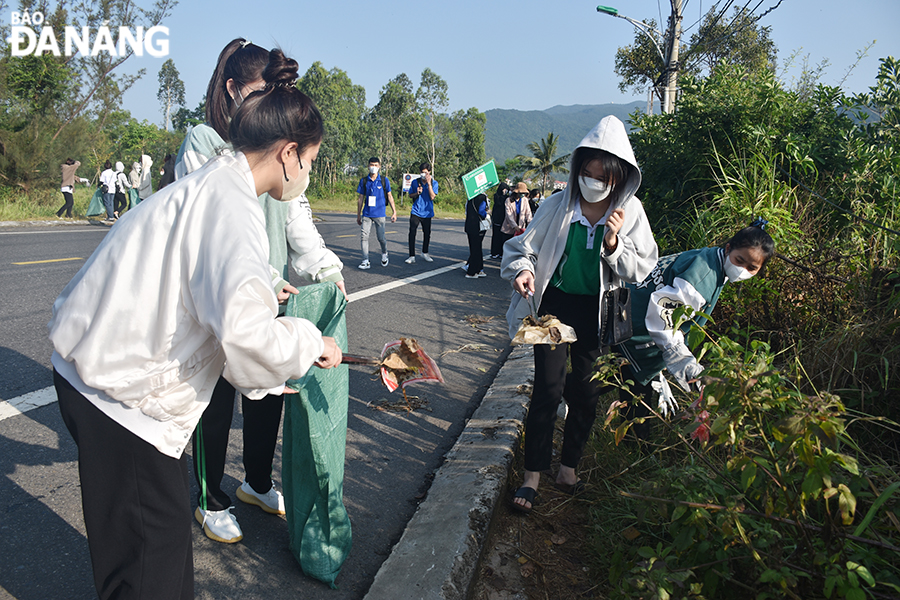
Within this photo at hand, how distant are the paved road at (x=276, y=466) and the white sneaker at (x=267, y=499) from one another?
42 millimetres

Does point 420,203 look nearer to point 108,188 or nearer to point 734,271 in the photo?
point 734,271

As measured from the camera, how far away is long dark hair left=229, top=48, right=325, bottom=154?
62.7 inches

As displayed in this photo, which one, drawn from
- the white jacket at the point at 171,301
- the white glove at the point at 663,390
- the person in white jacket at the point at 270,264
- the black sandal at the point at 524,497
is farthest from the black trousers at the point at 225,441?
the white glove at the point at 663,390

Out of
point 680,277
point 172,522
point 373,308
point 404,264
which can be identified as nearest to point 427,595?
point 172,522

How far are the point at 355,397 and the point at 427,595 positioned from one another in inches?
86.0

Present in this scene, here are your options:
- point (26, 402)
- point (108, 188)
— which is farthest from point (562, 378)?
point (108, 188)

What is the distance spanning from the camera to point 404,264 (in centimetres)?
1081

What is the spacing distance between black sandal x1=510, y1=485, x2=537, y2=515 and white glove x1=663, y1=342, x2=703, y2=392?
92 centimetres

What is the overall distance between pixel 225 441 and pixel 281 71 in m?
1.52

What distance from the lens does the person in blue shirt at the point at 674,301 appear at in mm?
2877

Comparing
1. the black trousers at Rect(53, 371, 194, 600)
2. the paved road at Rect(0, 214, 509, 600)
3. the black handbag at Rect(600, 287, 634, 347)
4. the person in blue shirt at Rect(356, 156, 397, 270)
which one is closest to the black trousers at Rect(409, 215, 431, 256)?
the person in blue shirt at Rect(356, 156, 397, 270)

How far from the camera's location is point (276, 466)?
10.4 feet

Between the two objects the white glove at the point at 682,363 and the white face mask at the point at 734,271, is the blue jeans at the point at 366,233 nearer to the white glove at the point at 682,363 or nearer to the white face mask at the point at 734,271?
the white face mask at the point at 734,271

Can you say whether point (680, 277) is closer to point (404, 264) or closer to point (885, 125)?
point (885, 125)
